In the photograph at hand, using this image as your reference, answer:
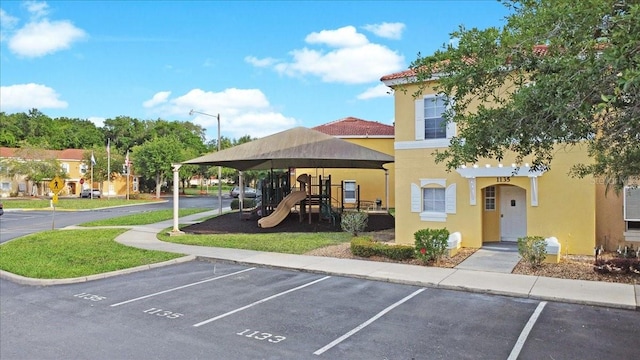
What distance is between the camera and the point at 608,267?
10.5m

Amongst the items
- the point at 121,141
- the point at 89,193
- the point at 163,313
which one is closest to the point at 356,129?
the point at 163,313

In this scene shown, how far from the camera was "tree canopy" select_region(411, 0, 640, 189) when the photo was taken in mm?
4227

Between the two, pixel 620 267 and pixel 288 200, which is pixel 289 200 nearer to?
pixel 288 200

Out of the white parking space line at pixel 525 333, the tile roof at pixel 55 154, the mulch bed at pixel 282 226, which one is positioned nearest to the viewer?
the white parking space line at pixel 525 333

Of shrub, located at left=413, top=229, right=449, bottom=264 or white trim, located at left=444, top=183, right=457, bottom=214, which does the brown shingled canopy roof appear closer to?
white trim, located at left=444, top=183, right=457, bottom=214

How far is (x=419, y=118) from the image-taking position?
51.1 ft

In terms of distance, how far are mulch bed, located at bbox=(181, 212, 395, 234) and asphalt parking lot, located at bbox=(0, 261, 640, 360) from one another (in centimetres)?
976

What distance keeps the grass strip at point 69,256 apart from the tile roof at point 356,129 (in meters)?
17.5

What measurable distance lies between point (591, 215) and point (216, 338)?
11.8m

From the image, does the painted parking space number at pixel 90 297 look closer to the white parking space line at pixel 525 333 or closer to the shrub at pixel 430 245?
the shrub at pixel 430 245

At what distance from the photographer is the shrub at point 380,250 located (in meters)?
12.7

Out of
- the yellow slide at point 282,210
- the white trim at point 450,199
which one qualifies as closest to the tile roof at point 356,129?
the yellow slide at point 282,210

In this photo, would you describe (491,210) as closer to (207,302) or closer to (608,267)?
(608,267)

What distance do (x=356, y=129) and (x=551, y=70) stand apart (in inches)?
1082
